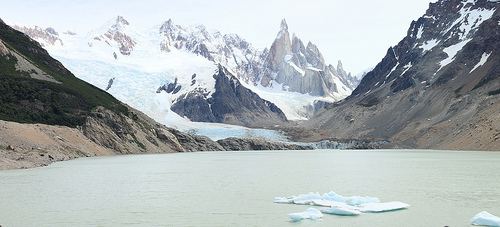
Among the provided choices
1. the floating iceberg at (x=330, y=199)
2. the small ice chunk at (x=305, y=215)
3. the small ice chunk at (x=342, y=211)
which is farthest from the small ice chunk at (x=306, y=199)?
the small ice chunk at (x=305, y=215)

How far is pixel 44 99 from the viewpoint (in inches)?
5162

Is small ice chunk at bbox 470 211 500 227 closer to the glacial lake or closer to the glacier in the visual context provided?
the glacial lake

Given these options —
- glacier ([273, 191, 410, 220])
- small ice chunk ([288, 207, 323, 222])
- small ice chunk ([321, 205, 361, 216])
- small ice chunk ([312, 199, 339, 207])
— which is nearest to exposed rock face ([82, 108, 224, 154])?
glacier ([273, 191, 410, 220])

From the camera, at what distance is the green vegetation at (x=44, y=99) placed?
12012cm

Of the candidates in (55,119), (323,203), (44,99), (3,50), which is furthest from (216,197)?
(3,50)

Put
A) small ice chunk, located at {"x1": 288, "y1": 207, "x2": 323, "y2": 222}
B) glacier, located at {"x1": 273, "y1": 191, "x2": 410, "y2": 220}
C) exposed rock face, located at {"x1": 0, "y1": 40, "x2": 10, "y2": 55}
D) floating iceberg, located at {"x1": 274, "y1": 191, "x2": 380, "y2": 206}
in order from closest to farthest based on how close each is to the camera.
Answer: small ice chunk, located at {"x1": 288, "y1": 207, "x2": 323, "y2": 222} → glacier, located at {"x1": 273, "y1": 191, "x2": 410, "y2": 220} → floating iceberg, located at {"x1": 274, "y1": 191, "x2": 380, "y2": 206} → exposed rock face, located at {"x1": 0, "y1": 40, "x2": 10, "y2": 55}

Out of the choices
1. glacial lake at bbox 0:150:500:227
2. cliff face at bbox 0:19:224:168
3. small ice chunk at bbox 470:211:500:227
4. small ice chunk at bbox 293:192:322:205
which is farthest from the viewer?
cliff face at bbox 0:19:224:168

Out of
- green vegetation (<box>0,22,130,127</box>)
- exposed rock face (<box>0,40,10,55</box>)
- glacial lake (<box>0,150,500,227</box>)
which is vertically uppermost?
exposed rock face (<box>0,40,10,55</box>)

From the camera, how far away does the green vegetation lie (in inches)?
4729

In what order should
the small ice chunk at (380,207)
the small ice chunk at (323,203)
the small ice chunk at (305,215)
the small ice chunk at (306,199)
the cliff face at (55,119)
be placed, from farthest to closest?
1. the cliff face at (55,119)
2. the small ice chunk at (306,199)
3. the small ice chunk at (323,203)
4. the small ice chunk at (380,207)
5. the small ice chunk at (305,215)

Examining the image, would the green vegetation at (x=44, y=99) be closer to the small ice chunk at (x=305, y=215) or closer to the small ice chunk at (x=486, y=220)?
the small ice chunk at (x=305, y=215)

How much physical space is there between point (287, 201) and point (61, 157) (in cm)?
7410

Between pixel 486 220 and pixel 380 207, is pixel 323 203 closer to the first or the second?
pixel 380 207

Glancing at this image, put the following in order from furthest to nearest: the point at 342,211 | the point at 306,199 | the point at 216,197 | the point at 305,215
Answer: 1. the point at 216,197
2. the point at 306,199
3. the point at 342,211
4. the point at 305,215
